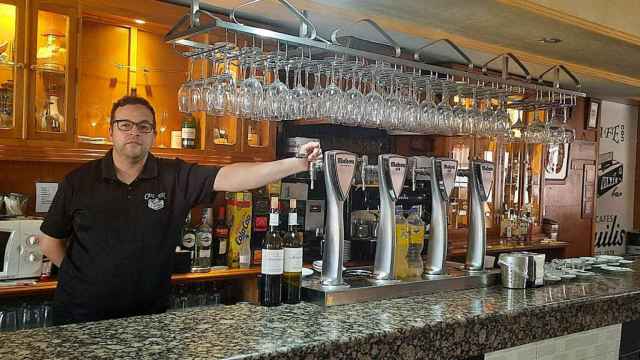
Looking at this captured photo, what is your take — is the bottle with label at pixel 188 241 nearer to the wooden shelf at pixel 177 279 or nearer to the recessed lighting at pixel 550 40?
the wooden shelf at pixel 177 279

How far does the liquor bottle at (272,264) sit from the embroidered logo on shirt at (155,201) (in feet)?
2.11

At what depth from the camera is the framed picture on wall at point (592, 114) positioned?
685 cm

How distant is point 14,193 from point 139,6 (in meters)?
1.27

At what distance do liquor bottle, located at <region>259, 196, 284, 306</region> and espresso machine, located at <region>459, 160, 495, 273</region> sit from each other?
42.7 inches

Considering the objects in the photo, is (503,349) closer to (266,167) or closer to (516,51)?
(266,167)

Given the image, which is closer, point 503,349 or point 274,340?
point 274,340

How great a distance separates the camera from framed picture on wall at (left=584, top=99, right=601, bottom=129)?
685 centimetres

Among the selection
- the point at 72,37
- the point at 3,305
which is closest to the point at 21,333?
the point at 3,305

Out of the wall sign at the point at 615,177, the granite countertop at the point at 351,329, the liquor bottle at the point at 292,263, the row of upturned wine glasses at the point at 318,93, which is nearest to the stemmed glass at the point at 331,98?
the row of upturned wine glasses at the point at 318,93

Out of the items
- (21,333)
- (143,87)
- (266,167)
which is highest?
(143,87)

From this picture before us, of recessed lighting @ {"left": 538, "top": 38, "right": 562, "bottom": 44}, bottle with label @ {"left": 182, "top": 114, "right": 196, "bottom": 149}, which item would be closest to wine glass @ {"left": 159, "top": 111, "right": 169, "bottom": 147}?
bottle with label @ {"left": 182, "top": 114, "right": 196, "bottom": 149}

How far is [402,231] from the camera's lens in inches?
100

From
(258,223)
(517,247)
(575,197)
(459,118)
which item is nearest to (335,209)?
(459,118)

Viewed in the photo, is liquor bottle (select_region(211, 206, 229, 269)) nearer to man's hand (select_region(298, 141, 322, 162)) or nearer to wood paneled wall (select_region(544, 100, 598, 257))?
man's hand (select_region(298, 141, 322, 162))
